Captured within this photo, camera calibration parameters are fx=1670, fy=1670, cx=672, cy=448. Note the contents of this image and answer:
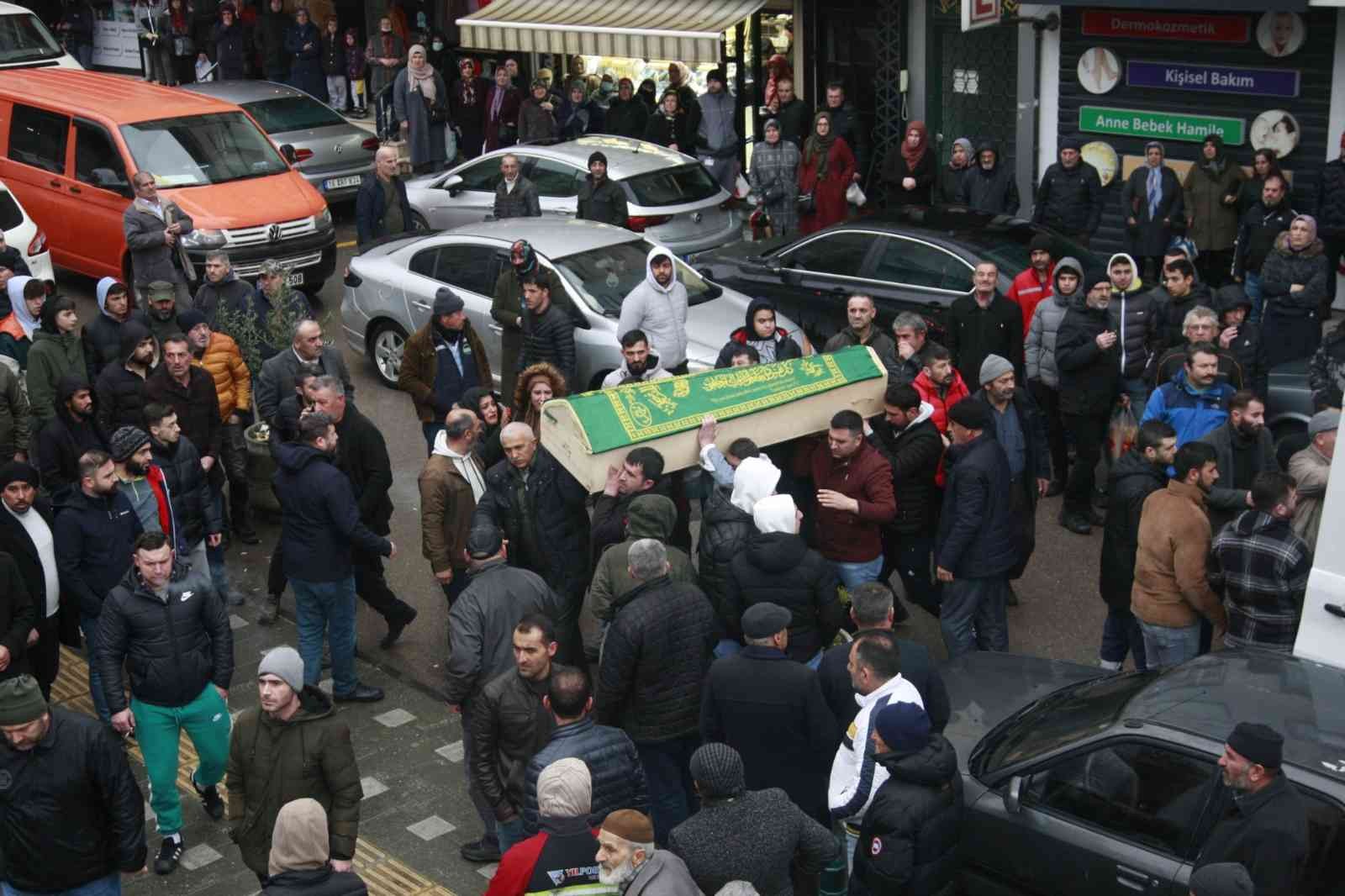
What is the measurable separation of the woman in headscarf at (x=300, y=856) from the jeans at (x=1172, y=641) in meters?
4.30

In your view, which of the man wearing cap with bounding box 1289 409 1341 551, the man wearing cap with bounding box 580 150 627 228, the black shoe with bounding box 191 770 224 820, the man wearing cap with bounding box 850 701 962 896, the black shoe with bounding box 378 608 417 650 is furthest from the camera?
the man wearing cap with bounding box 580 150 627 228

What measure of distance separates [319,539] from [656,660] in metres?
2.46

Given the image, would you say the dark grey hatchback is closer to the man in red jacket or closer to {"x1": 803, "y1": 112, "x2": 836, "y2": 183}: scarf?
the man in red jacket

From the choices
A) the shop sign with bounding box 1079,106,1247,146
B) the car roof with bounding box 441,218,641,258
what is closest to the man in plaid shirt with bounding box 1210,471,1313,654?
the car roof with bounding box 441,218,641,258

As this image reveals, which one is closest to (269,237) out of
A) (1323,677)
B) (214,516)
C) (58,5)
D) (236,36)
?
(214,516)

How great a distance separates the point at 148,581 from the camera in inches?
300

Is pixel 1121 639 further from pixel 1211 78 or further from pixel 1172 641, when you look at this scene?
pixel 1211 78

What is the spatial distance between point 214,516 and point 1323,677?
6102 millimetres

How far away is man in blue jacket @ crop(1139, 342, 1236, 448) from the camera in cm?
937

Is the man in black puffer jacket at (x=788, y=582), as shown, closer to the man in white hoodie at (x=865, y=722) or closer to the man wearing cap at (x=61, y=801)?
the man in white hoodie at (x=865, y=722)

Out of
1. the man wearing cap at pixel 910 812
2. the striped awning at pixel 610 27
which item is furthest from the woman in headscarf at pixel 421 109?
the man wearing cap at pixel 910 812

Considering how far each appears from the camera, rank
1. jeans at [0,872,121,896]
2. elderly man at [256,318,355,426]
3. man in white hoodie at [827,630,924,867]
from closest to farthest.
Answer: man in white hoodie at [827,630,924,867] → jeans at [0,872,121,896] → elderly man at [256,318,355,426]

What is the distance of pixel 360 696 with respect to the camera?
30.9ft

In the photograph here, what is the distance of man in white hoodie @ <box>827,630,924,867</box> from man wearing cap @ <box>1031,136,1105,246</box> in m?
9.59
